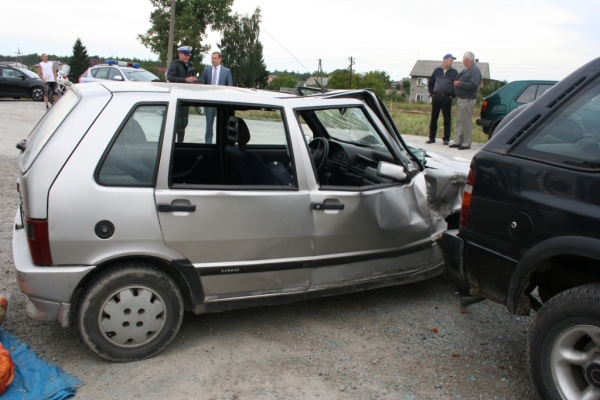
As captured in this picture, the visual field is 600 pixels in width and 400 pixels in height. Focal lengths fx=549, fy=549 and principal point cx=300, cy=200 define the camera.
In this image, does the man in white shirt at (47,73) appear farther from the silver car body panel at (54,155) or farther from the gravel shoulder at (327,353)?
the silver car body panel at (54,155)

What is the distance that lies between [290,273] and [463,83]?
9115mm

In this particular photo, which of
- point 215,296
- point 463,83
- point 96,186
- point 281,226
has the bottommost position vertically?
point 215,296

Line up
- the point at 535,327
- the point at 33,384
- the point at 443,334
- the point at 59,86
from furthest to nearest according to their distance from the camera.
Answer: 1. the point at 59,86
2. the point at 443,334
3. the point at 33,384
4. the point at 535,327

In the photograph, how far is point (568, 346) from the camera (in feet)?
8.69

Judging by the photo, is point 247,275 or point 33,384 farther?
point 247,275

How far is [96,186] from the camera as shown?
3.04 meters

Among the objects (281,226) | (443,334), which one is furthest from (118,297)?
(443,334)

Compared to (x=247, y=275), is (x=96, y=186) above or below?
above

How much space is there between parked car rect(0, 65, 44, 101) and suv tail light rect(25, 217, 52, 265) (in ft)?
73.9

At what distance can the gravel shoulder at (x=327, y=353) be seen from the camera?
311 cm

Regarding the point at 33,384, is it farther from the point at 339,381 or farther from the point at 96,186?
the point at 339,381

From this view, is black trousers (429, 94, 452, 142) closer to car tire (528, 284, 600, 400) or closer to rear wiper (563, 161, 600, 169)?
rear wiper (563, 161, 600, 169)

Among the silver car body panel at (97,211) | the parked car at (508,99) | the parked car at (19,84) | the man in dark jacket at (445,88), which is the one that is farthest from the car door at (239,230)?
the parked car at (19,84)

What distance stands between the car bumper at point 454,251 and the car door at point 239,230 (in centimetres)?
86
